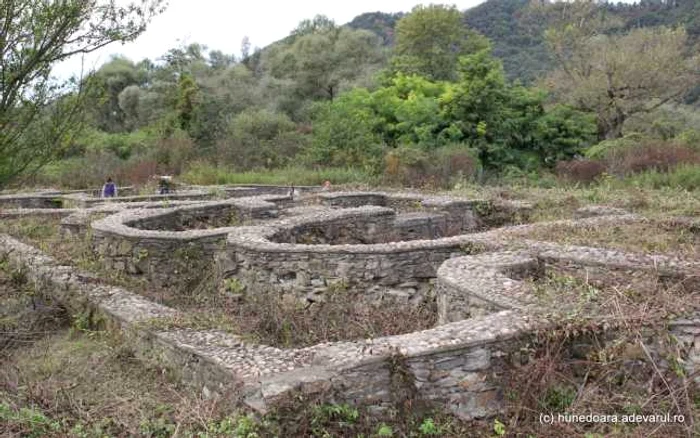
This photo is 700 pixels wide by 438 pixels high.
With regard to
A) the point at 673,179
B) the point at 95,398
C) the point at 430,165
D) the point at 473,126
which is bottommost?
A: the point at 95,398

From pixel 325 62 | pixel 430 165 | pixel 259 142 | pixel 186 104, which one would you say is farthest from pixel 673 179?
pixel 325 62

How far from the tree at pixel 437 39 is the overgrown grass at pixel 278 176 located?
597 inches

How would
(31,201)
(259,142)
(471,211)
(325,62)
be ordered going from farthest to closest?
(325,62) → (259,142) → (31,201) → (471,211)

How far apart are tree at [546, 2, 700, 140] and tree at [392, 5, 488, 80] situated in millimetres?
9272

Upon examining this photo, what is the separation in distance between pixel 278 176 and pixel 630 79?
1515cm

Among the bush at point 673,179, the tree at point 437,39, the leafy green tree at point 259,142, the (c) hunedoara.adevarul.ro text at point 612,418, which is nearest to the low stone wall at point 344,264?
the (c) hunedoara.adevarul.ro text at point 612,418

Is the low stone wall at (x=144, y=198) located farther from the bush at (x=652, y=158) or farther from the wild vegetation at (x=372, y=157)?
the bush at (x=652, y=158)

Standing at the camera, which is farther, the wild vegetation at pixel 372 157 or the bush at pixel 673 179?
the bush at pixel 673 179

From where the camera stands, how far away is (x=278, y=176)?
21828mm

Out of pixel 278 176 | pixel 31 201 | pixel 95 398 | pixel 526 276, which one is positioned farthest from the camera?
pixel 278 176

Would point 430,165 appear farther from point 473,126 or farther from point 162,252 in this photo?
point 162,252

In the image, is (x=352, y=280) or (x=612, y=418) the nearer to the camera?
(x=612, y=418)

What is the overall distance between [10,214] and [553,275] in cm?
1252

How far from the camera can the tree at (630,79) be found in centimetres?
2478
